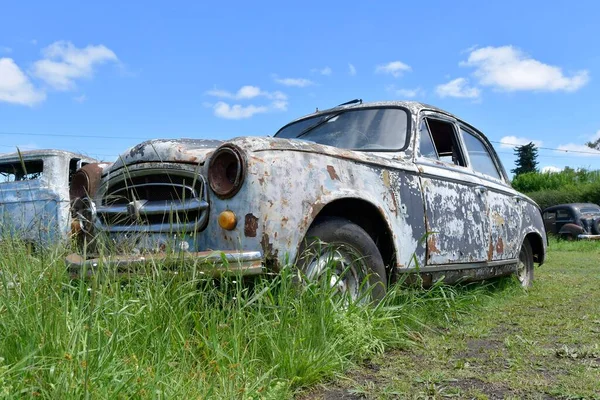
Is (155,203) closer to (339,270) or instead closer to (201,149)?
(201,149)

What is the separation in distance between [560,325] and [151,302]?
2.81m

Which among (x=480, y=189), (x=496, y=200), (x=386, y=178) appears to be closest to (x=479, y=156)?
(x=496, y=200)

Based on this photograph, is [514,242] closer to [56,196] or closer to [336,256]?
[336,256]

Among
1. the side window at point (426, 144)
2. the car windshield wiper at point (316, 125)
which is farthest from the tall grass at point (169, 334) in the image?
the car windshield wiper at point (316, 125)

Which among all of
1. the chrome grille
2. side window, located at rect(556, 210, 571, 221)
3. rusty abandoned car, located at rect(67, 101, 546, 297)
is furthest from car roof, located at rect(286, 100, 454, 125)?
side window, located at rect(556, 210, 571, 221)

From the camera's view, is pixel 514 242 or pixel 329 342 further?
pixel 514 242

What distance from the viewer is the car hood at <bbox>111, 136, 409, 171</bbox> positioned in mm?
2777

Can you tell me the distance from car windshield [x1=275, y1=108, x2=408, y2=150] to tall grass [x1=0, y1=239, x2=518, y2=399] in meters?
1.37

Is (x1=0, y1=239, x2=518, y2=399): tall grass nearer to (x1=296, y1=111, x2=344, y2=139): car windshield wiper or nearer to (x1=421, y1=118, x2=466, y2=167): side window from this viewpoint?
(x1=296, y1=111, x2=344, y2=139): car windshield wiper

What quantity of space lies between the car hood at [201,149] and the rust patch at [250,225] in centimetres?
33

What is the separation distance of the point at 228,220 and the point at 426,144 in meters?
2.07

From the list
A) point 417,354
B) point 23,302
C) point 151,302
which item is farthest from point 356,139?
point 23,302

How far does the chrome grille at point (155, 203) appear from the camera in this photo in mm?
2824

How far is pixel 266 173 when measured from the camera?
2691 millimetres
